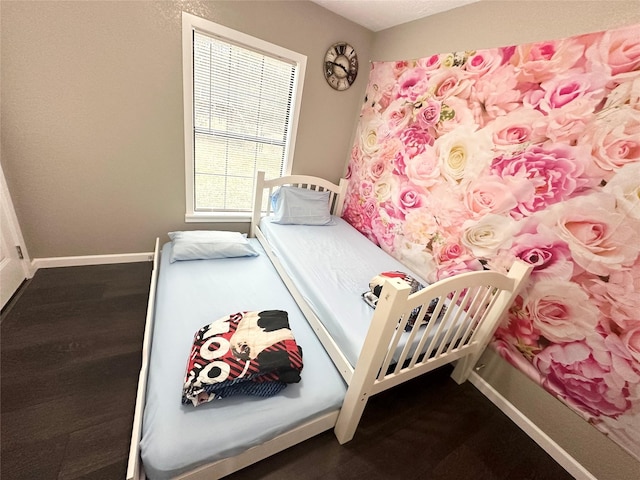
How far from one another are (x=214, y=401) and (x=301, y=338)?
1.79 feet

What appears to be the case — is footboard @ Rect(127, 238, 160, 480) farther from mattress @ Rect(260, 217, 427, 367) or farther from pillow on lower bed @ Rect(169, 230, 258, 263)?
mattress @ Rect(260, 217, 427, 367)

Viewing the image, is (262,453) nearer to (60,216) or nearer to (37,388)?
(37,388)

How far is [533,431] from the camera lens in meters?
1.52

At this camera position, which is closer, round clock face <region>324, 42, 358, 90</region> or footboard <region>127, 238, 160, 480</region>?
footboard <region>127, 238, 160, 480</region>

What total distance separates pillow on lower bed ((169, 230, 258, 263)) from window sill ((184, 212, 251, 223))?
0.26 metres

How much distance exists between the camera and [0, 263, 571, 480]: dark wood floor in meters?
1.14

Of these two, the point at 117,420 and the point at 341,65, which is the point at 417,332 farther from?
the point at 341,65

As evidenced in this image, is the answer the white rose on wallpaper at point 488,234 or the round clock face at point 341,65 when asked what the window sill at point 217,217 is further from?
the white rose on wallpaper at point 488,234

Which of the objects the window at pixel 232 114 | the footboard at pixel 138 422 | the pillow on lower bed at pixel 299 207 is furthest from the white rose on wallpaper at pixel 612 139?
the footboard at pixel 138 422

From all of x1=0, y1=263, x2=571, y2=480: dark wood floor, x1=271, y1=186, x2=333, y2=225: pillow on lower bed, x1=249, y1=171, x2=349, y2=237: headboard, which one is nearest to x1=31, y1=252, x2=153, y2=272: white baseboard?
x1=0, y1=263, x2=571, y2=480: dark wood floor

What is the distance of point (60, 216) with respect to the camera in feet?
6.61

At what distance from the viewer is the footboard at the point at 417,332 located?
3.46 ft

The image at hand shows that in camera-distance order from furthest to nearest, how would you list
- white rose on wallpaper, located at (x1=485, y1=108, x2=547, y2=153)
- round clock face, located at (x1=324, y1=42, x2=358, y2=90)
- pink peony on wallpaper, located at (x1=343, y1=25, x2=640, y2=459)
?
1. round clock face, located at (x1=324, y1=42, x2=358, y2=90)
2. white rose on wallpaper, located at (x1=485, y1=108, x2=547, y2=153)
3. pink peony on wallpaper, located at (x1=343, y1=25, x2=640, y2=459)

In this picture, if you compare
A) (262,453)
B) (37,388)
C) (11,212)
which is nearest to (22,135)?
(11,212)
